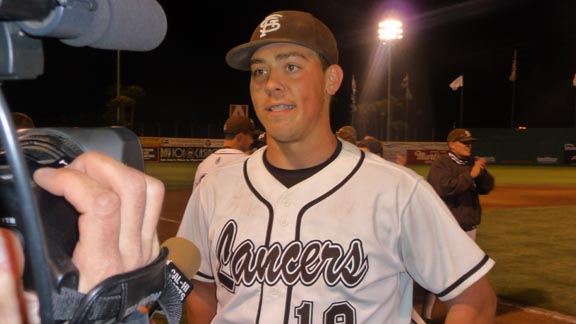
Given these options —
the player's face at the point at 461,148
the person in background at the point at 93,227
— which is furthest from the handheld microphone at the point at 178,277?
the player's face at the point at 461,148

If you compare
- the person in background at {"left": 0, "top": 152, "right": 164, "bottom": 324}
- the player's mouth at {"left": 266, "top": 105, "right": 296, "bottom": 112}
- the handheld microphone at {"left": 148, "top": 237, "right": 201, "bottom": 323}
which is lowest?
the handheld microphone at {"left": 148, "top": 237, "right": 201, "bottom": 323}

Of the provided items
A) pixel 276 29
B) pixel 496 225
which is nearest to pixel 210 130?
pixel 496 225

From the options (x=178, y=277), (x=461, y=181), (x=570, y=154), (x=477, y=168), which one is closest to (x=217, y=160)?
(x=461, y=181)

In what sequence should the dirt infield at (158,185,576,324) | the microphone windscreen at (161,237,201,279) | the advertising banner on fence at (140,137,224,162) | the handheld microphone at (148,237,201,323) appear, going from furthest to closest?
the advertising banner on fence at (140,137,224,162) < the dirt infield at (158,185,576,324) < the microphone windscreen at (161,237,201,279) < the handheld microphone at (148,237,201,323)

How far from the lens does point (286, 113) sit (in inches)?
102

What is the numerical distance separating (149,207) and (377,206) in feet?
4.86

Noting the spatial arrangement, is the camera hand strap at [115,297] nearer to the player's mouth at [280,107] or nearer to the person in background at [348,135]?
the player's mouth at [280,107]

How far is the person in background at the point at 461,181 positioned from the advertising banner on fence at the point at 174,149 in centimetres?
3663

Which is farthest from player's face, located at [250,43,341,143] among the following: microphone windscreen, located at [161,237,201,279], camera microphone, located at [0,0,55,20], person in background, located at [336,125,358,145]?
person in background, located at [336,125,358,145]

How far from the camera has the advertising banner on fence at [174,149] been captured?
4322cm

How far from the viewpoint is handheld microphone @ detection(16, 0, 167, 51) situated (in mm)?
928

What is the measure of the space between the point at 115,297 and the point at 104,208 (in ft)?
0.48

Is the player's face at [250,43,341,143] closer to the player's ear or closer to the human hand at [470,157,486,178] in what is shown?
the player's ear

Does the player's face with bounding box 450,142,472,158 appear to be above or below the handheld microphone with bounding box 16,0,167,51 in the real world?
below
